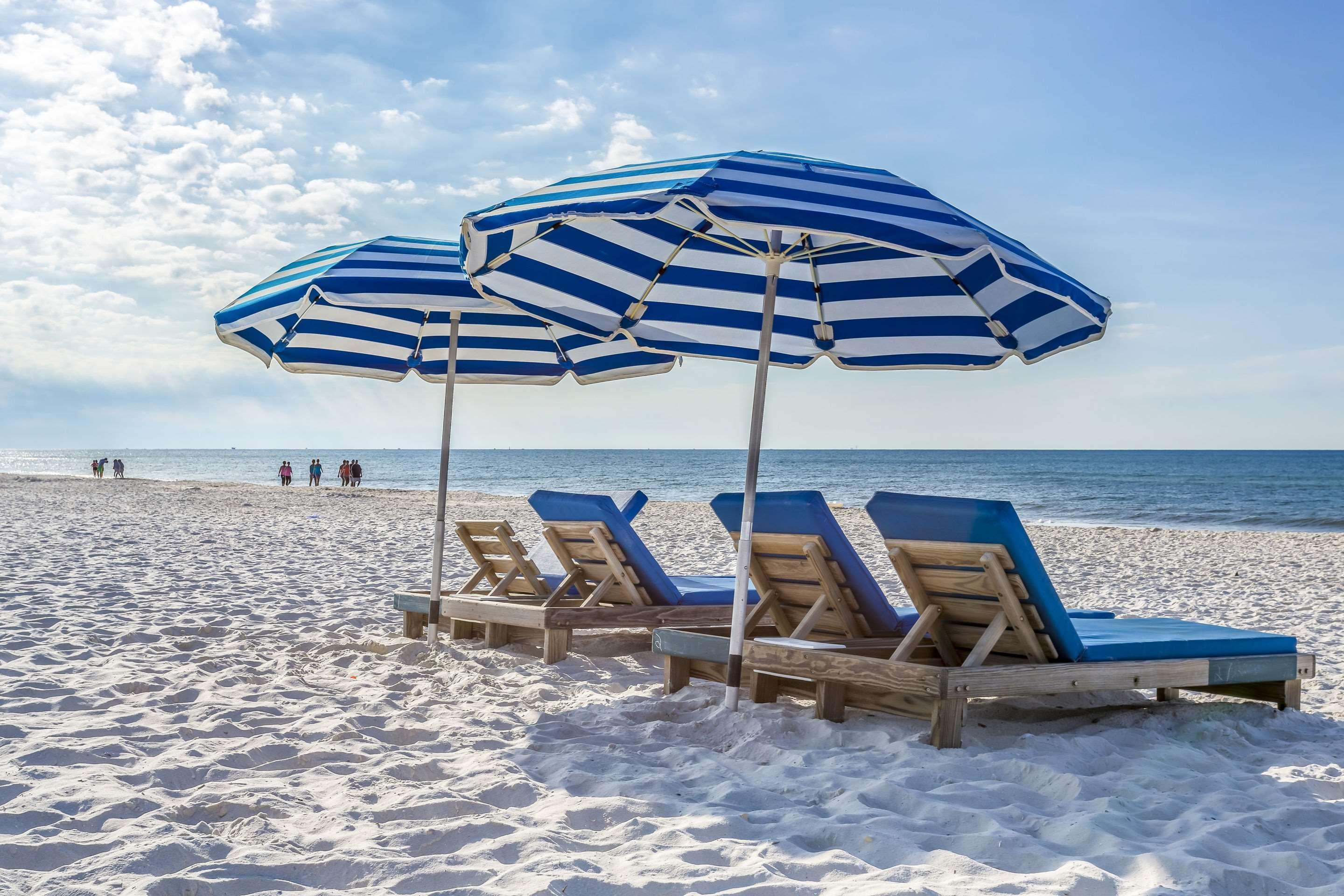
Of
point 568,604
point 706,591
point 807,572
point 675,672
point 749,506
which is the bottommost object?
point 675,672

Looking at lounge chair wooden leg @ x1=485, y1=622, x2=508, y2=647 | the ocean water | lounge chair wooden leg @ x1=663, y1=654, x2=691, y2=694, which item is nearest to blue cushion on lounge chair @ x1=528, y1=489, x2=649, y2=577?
lounge chair wooden leg @ x1=485, y1=622, x2=508, y2=647

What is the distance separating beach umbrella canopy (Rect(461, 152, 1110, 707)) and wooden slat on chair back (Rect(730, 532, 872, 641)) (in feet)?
0.70

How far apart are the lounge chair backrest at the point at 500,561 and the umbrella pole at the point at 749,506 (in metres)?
1.77

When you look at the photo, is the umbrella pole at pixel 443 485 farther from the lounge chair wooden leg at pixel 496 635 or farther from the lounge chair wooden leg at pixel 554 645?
the lounge chair wooden leg at pixel 554 645

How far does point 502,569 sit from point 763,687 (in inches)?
86.8

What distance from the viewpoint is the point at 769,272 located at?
4.04 m

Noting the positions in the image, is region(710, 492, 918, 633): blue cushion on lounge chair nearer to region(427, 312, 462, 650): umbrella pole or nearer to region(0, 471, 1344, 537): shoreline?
region(427, 312, 462, 650): umbrella pole

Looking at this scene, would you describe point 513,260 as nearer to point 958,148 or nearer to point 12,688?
point 12,688

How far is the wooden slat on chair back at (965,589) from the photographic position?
3430 millimetres

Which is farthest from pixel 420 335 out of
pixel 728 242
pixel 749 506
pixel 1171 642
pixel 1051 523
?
pixel 1051 523

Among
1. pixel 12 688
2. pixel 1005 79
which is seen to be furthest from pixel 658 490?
pixel 12 688

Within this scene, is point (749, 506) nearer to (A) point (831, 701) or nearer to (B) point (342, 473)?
(A) point (831, 701)

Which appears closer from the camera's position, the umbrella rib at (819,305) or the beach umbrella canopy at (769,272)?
the beach umbrella canopy at (769,272)

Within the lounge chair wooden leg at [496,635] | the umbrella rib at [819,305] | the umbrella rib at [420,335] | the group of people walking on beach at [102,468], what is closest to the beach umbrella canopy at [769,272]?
the umbrella rib at [819,305]
